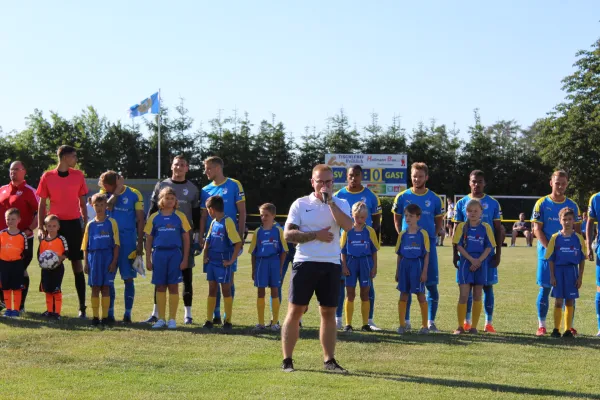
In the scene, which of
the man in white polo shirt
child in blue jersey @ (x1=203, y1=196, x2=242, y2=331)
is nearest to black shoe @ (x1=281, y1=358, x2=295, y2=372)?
the man in white polo shirt

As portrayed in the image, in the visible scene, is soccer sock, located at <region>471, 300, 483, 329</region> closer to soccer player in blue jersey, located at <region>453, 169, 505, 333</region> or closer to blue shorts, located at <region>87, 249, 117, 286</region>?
soccer player in blue jersey, located at <region>453, 169, 505, 333</region>

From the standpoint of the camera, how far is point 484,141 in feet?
195

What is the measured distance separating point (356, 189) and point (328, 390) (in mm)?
4411

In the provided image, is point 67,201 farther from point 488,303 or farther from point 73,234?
point 488,303

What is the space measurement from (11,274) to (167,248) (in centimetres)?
261

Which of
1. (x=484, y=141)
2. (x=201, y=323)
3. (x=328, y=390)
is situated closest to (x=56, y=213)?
(x=201, y=323)

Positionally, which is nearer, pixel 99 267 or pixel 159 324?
pixel 159 324

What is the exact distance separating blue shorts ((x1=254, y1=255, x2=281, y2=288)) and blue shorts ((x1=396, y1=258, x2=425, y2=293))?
1576 millimetres

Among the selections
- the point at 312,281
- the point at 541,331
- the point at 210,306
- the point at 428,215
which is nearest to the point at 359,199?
the point at 428,215

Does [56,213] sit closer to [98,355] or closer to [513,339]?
[98,355]

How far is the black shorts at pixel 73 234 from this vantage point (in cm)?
1101

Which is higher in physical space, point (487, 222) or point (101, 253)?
point (487, 222)

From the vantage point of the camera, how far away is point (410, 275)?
1009 cm

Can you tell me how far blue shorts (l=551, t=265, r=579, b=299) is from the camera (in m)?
9.98
